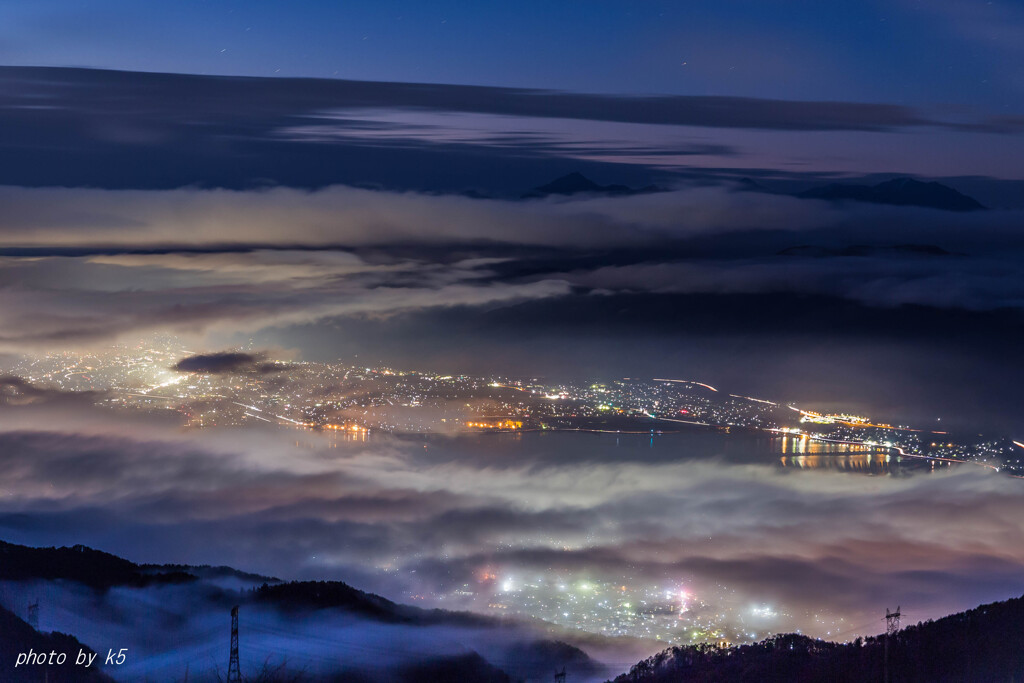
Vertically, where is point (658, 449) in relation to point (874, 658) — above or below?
above

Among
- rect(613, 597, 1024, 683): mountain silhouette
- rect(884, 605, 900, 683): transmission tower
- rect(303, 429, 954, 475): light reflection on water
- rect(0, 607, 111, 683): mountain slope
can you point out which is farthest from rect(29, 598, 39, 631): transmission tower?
rect(303, 429, 954, 475): light reflection on water

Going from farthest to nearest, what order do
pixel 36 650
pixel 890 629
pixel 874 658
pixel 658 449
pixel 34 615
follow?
1. pixel 658 449
2. pixel 34 615
3. pixel 890 629
4. pixel 874 658
5. pixel 36 650

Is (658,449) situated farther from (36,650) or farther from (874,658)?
(36,650)

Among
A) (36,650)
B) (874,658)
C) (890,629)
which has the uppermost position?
(890,629)

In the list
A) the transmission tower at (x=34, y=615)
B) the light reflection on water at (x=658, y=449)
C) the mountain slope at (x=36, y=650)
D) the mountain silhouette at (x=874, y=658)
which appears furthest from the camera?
the light reflection on water at (x=658, y=449)

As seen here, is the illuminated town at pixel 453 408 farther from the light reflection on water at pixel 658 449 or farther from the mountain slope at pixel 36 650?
the mountain slope at pixel 36 650

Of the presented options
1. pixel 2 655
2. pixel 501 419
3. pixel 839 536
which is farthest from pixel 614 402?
pixel 2 655

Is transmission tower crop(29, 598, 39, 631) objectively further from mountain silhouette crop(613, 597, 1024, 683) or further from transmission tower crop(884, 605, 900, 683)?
transmission tower crop(884, 605, 900, 683)

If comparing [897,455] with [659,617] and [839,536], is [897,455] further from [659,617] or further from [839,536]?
[659,617]

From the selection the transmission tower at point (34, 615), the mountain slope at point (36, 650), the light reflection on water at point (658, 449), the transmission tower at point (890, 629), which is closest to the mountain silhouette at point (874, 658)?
the transmission tower at point (890, 629)

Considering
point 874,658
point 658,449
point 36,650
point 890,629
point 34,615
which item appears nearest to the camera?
point 36,650

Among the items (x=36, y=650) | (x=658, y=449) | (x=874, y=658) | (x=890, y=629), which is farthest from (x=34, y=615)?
(x=658, y=449)
